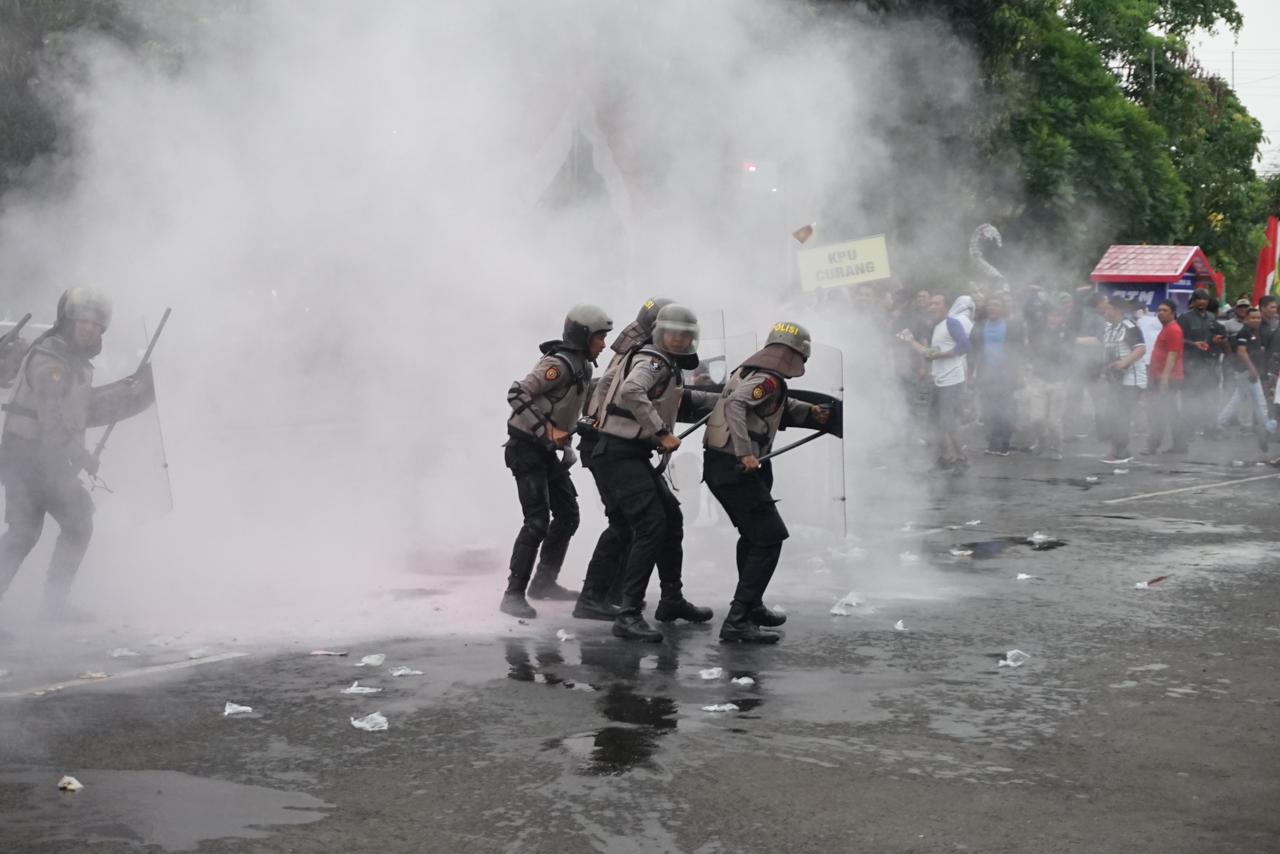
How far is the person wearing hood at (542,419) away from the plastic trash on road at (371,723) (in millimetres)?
2218

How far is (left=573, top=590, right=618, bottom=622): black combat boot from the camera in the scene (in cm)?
815

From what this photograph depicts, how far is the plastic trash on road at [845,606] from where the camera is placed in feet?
27.2

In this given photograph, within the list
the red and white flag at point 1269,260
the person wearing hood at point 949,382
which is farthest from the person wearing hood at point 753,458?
the red and white flag at point 1269,260

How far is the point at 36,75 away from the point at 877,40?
7.80m

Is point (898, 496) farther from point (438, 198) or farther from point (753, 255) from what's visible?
point (438, 198)

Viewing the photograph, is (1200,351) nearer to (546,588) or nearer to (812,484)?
(812,484)

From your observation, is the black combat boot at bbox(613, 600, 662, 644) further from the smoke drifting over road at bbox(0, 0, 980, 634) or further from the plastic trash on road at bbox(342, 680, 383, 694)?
the plastic trash on road at bbox(342, 680, 383, 694)

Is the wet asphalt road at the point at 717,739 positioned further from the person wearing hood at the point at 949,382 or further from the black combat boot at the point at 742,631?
the person wearing hood at the point at 949,382

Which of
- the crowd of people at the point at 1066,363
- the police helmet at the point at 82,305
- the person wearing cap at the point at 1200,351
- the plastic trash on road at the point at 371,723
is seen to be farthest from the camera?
the person wearing cap at the point at 1200,351

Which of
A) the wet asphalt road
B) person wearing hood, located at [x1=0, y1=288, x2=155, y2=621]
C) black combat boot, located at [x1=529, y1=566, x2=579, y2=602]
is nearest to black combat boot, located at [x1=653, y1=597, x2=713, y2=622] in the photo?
the wet asphalt road

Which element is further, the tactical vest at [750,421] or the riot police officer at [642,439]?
the tactical vest at [750,421]

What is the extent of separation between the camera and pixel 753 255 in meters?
12.5

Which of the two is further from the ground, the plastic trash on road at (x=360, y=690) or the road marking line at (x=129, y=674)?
the road marking line at (x=129, y=674)

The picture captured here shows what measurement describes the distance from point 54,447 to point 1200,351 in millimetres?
14191
